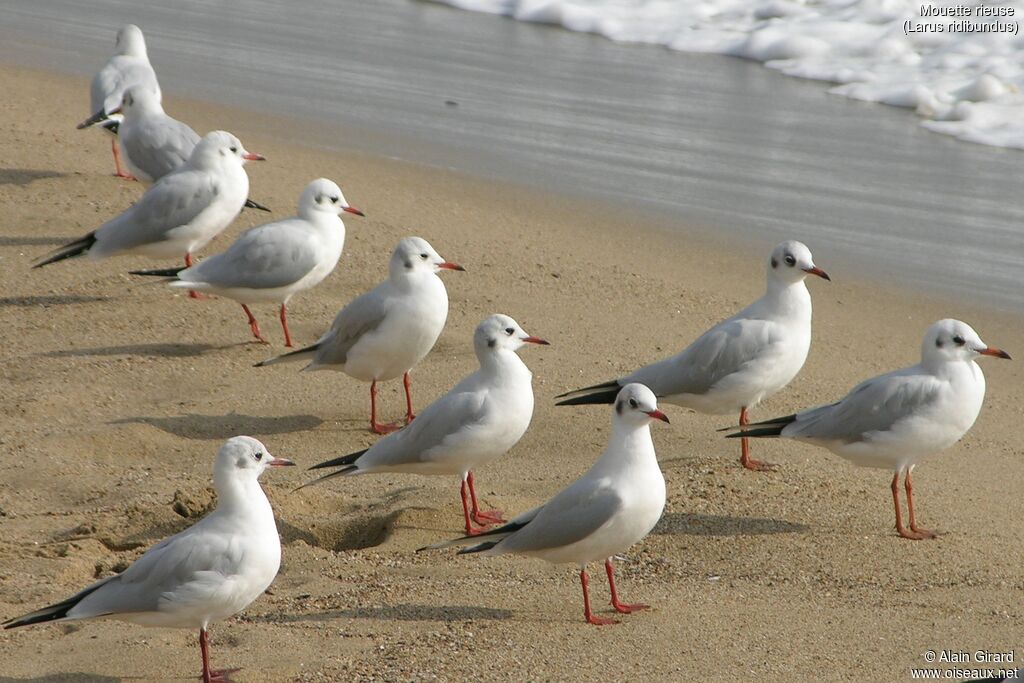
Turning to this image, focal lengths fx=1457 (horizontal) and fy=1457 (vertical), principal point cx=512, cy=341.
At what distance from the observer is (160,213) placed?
945cm

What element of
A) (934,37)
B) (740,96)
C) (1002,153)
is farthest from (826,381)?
(934,37)

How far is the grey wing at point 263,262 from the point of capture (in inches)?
340

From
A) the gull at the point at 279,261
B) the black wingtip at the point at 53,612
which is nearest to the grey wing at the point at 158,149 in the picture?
the gull at the point at 279,261

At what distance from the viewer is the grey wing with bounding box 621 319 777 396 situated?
7.34 meters

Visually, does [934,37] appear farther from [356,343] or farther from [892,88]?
[356,343]

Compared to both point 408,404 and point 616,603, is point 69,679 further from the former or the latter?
point 408,404

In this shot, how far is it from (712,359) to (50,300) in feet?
14.2

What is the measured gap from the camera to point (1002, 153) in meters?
12.8

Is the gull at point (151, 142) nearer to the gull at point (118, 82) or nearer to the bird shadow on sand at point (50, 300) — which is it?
the gull at point (118, 82)

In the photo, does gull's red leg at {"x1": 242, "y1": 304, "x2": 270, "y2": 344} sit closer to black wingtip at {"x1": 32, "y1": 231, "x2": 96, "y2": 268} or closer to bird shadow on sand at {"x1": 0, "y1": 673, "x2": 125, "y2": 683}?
black wingtip at {"x1": 32, "y1": 231, "x2": 96, "y2": 268}

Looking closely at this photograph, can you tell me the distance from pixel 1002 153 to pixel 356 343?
7405 millimetres

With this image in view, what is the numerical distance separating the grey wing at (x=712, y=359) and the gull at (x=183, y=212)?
3.47 meters

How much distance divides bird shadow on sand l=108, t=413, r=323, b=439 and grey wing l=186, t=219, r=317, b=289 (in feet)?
3.61

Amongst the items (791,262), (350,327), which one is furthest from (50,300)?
(791,262)
